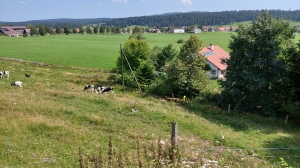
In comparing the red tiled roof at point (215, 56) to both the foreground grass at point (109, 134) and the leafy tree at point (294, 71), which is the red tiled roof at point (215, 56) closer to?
the leafy tree at point (294, 71)

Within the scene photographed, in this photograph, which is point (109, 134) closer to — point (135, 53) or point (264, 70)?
point (264, 70)

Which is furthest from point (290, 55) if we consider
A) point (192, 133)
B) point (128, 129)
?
point (128, 129)

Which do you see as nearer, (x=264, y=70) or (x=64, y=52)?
(x=264, y=70)

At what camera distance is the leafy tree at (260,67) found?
23094 millimetres

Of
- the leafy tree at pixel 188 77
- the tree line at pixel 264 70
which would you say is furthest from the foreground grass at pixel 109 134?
the leafy tree at pixel 188 77

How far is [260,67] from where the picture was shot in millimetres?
23953

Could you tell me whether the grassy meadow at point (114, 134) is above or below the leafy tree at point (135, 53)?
below

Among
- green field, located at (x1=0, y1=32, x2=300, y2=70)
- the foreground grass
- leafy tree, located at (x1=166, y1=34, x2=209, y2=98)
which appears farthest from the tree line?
leafy tree, located at (x1=166, y1=34, x2=209, y2=98)

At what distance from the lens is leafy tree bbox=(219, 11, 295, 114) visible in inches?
909

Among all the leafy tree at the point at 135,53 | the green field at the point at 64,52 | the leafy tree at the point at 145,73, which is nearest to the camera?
the leafy tree at the point at 145,73

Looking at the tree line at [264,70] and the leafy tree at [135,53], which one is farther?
the leafy tree at [135,53]

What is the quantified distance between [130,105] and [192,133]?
5.54 metres

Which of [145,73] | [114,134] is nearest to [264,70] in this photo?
[114,134]

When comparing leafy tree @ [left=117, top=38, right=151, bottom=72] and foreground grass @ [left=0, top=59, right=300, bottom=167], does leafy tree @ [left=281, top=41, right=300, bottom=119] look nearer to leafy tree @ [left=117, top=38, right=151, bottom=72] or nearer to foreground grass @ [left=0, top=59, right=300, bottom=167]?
foreground grass @ [left=0, top=59, right=300, bottom=167]
